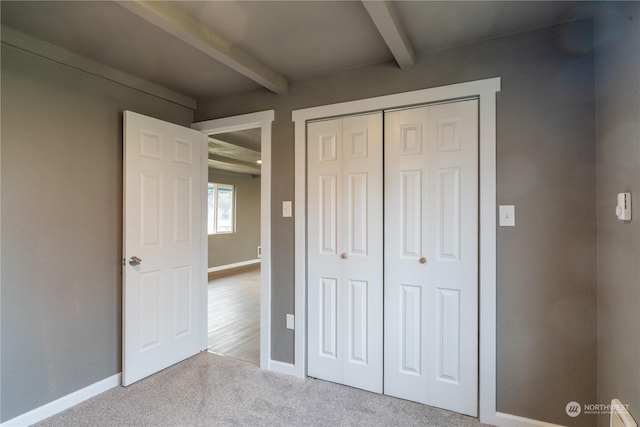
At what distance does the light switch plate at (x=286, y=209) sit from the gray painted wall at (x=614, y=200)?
1916mm

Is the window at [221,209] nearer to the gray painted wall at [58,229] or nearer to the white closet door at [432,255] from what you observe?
the gray painted wall at [58,229]

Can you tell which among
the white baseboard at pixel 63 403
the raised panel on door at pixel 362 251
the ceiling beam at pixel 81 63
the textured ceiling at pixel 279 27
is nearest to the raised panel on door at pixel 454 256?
the raised panel on door at pixel 362 251

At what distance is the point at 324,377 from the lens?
2.38 metres

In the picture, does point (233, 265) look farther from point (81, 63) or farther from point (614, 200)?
point (614, 200)

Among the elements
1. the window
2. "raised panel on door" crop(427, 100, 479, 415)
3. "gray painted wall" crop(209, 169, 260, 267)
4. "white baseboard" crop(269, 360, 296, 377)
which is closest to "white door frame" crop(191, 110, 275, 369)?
"white baseboard" crop(269, 360, 296, 377)

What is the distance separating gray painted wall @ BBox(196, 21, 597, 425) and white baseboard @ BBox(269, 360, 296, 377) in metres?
1.43

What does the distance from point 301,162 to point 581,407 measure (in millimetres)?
2266

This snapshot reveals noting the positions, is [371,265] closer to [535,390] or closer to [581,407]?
[535,390]

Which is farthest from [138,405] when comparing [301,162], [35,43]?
[35,43]

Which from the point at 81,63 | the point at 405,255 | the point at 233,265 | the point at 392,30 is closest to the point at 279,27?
the point at 392,30

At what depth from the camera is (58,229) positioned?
6.68 ft

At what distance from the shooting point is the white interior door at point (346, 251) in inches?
87.0

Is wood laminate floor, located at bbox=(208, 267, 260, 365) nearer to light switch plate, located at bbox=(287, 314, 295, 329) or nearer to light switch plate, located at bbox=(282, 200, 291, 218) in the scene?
light switch plate, located at bbox=(287, 314, 295, 329)

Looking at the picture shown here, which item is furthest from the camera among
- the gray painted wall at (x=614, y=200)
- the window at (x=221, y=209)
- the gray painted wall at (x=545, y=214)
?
the window at (x=221, y=209)
